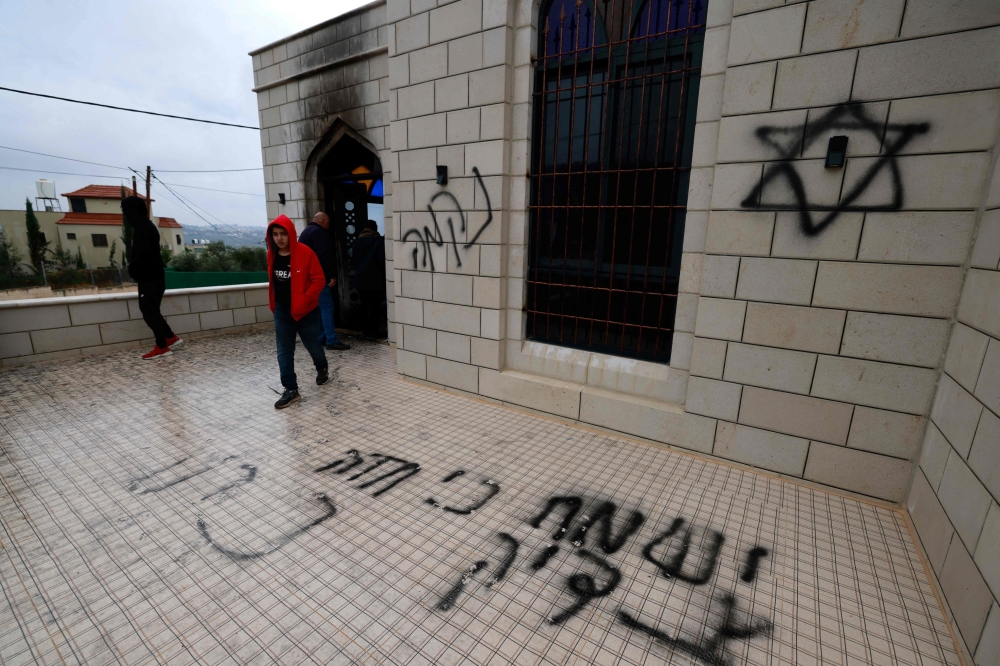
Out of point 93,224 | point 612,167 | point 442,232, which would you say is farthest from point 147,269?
point 93,224

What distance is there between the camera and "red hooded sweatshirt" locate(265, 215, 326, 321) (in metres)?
4.22

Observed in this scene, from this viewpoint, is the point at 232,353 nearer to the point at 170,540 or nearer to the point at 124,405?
the point at 124,405

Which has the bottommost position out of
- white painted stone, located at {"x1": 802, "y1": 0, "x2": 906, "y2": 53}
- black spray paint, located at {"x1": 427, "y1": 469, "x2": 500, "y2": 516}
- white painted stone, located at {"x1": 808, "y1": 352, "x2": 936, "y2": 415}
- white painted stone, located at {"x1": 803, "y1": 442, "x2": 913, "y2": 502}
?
black spray paint, located at {"x1": 427, "y1": 469, "x2": 500, "y2": 516}

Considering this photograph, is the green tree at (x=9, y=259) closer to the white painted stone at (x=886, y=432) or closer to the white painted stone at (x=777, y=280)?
the white painted stone at (x=777, y=280)

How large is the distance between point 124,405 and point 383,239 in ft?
12.2

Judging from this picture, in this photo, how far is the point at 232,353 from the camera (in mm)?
6273

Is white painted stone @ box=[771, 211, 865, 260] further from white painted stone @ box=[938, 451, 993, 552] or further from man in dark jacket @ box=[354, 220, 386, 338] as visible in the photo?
man in dark jacket @ box=[354, 220, 386, 338]

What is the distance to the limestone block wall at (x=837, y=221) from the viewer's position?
255 cm

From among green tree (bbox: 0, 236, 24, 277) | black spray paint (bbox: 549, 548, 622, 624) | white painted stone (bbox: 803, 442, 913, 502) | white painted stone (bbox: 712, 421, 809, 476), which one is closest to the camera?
black spray paint (bbox: 549, 548, 622, 624)

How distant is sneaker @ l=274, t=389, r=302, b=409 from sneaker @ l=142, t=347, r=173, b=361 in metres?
2.69

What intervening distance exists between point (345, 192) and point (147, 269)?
3054 millimetres

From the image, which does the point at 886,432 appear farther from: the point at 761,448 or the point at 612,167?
the point at 612,167

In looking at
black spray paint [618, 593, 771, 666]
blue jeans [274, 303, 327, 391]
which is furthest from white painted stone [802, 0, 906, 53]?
blue jeans [274, 303, 327, 391]

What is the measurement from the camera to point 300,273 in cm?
425
